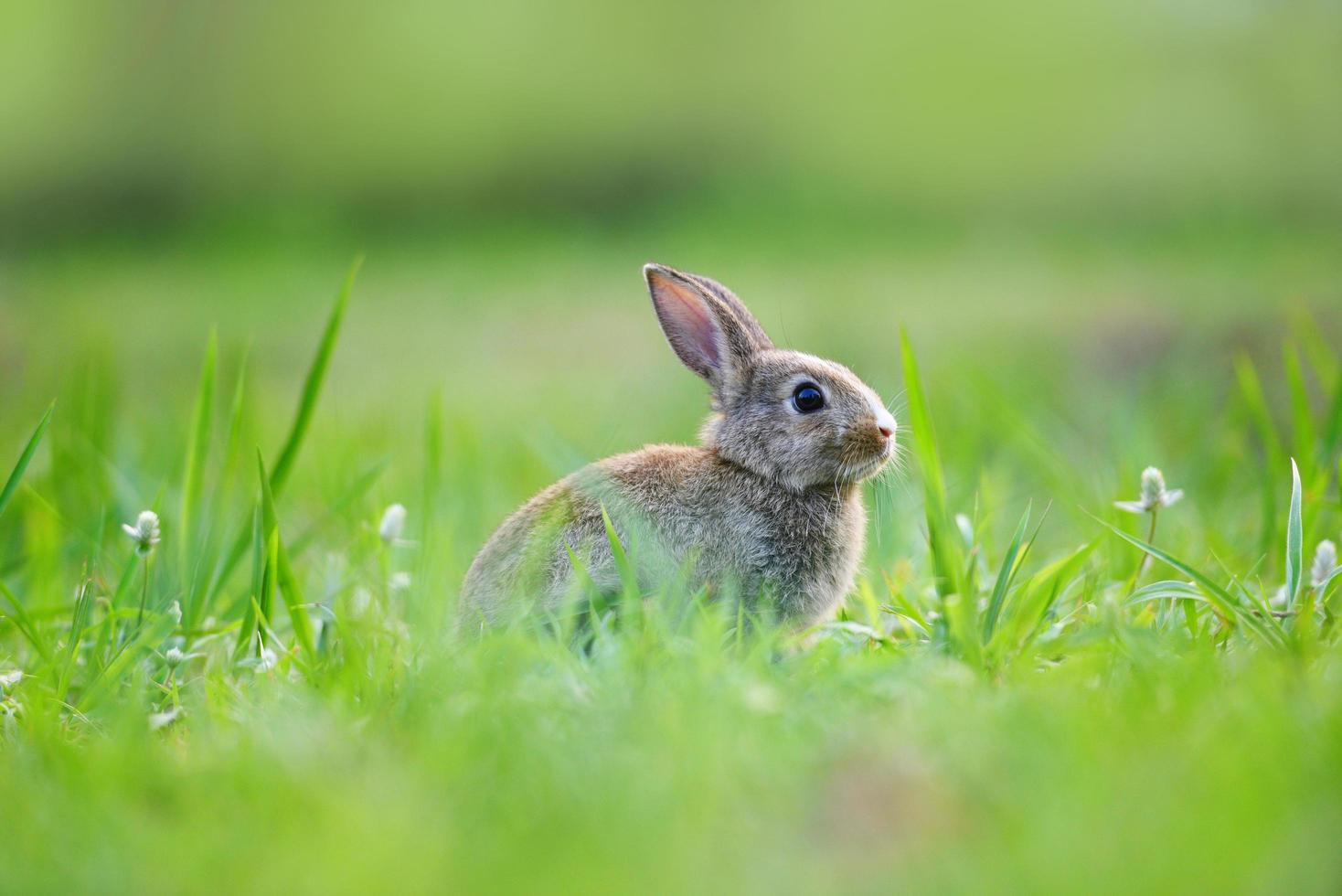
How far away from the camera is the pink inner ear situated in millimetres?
4543

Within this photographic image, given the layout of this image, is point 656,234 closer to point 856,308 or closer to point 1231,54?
point 856,308

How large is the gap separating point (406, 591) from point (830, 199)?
7.46 metres

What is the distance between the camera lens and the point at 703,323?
459cm

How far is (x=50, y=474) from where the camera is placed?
4.77 m

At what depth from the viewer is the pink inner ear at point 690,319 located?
14.9 ft

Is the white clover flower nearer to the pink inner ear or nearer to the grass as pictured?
the grass

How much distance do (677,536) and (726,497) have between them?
Answer: 267mm

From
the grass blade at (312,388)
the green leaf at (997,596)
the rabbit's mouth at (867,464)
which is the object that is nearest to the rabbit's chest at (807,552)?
the rabbit's mouth at (867,464)

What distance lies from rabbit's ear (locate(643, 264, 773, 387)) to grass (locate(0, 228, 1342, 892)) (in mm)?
729

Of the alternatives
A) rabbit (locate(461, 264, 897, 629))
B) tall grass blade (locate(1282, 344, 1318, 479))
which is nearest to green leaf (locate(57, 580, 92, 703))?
rabbit (locate(461, 264, 897, 629))

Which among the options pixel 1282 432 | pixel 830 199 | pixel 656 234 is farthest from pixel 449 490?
pixel 830 199

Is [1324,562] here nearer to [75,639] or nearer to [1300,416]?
[1300,416]

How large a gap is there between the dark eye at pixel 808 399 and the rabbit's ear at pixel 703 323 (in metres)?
0.28

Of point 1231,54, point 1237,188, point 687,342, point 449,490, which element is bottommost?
point 449,490
